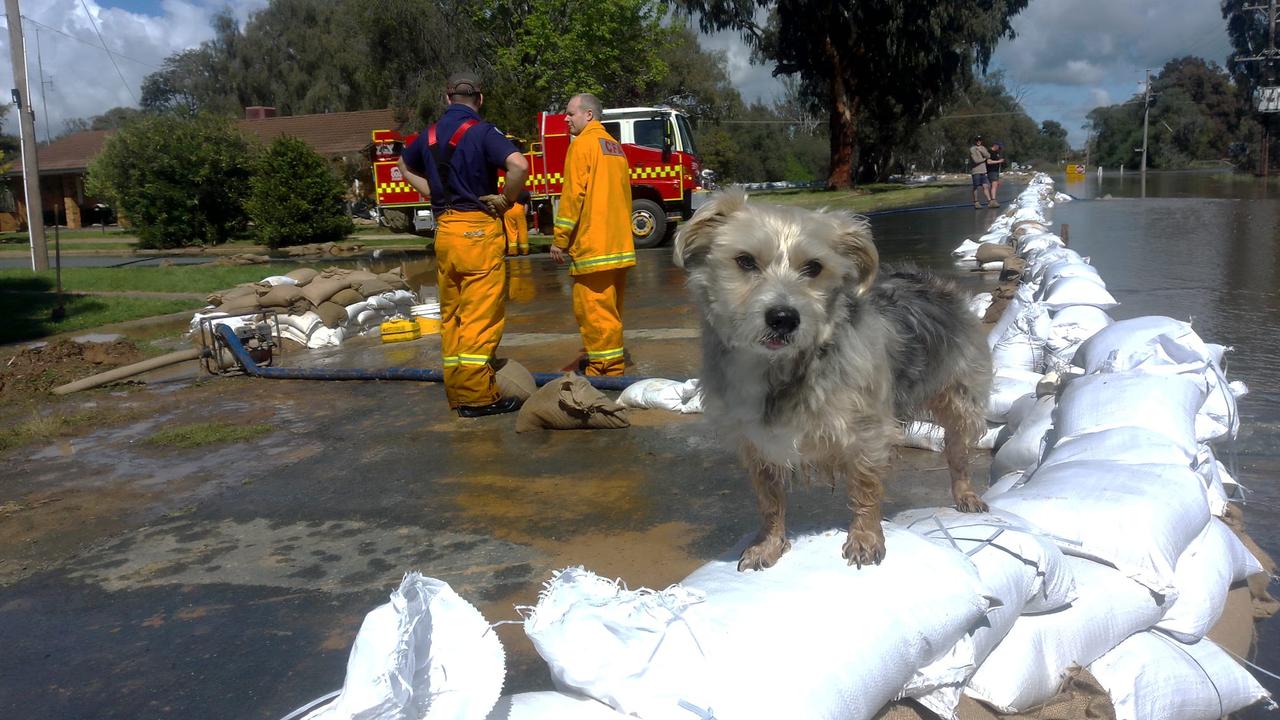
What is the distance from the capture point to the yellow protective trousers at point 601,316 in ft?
22.1

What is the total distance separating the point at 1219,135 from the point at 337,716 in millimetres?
120036

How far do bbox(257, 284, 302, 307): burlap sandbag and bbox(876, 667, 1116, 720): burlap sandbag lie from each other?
8.28 meters

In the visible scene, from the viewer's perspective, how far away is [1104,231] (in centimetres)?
1705

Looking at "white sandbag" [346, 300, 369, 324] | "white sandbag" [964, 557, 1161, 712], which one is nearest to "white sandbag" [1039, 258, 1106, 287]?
"white sandbag" [964, 557, 1161, 712]

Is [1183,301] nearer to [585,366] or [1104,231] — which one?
[585,366]

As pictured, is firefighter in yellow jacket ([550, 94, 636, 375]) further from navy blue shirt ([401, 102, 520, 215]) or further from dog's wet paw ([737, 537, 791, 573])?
dog's wet paw ([737, 537, 791, 573])

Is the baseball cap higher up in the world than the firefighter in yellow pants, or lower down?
higher up

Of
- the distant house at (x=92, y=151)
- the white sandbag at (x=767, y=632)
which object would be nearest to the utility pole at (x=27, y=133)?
the white sandbag at (x=767, y=632)

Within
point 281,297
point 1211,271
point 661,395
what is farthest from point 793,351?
point 1211,271

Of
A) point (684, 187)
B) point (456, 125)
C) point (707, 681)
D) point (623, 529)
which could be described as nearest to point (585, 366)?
point (456, 125)

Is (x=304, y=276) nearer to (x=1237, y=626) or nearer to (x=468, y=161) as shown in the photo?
(x=468, y=161)

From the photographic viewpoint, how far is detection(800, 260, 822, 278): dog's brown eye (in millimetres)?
2576

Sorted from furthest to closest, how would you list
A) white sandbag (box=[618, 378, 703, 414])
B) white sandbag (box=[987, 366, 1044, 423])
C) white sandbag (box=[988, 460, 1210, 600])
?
white sandbag (box=[618, 378, 703, 414]) < white sandbag (box=[987, 366, 1044, 423]) < white sandbag (box=[988, 460, 1210, 600])

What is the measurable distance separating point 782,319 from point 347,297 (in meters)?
7.89
